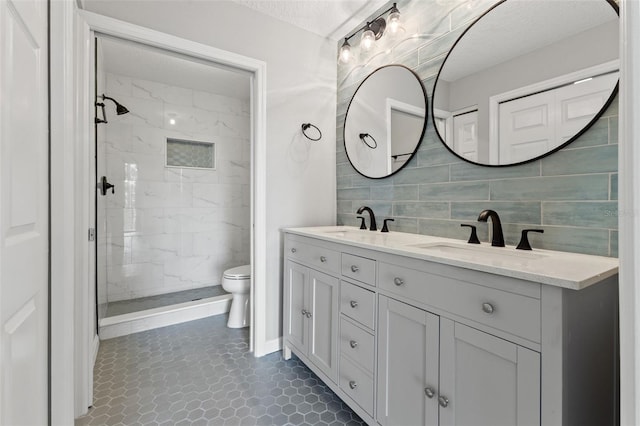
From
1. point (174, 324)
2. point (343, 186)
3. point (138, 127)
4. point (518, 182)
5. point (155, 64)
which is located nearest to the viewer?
point (518, 182)

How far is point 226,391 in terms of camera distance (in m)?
1.69

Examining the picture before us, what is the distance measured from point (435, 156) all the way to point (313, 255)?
920 mm

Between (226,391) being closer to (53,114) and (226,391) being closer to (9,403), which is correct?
(9,403)

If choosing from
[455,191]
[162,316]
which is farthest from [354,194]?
[162,316]

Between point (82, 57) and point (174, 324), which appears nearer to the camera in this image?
point (82, 57)

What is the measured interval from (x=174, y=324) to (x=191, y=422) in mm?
1303

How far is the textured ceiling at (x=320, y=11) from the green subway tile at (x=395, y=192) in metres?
1.25

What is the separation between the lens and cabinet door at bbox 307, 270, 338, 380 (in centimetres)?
157

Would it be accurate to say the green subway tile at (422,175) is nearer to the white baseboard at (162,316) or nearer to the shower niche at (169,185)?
the shower niche at (169,185)

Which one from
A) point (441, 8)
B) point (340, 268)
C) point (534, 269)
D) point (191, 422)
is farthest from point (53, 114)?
point (441, 8)

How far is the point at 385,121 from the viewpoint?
2004 millimetres

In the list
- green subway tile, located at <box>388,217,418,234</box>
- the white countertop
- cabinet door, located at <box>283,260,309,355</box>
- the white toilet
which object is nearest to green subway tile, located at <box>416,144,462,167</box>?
green subway tile, located at <box>388,217,418,234</box>

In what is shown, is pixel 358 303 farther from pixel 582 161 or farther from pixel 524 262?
pixel 582 161

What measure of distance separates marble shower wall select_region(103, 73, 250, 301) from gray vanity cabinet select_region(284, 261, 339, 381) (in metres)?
1.92
